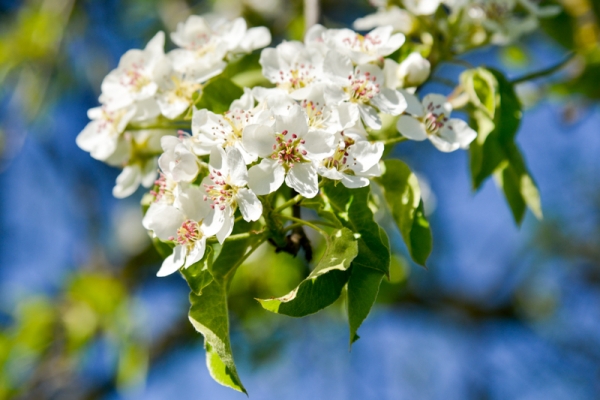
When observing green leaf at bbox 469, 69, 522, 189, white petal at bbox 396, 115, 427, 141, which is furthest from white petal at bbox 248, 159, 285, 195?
green leaf at bbox 469, 69, 522, 189

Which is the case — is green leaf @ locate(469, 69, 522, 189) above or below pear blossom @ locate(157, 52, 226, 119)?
below

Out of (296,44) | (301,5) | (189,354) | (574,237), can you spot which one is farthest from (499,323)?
(296,44)

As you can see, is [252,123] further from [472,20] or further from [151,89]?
[472,20]

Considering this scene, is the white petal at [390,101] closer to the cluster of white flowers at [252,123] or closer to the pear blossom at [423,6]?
the cluster of white flowers at [252,123]

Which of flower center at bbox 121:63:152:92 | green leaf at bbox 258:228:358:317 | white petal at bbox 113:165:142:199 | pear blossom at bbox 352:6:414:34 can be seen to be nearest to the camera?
green leaf at bbox 258:228:358:317

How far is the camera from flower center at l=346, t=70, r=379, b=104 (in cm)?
119

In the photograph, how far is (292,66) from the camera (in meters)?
1.28

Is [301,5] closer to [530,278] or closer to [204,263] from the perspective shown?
[204,263]

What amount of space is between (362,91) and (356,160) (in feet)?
0.57

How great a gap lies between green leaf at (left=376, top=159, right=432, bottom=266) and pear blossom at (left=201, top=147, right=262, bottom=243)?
12.6 inches

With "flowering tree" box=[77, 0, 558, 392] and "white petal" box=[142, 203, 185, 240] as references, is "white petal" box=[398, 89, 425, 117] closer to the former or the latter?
"flowering tree" box=[77, 0, 558, 392]

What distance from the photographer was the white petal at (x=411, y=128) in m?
1.25

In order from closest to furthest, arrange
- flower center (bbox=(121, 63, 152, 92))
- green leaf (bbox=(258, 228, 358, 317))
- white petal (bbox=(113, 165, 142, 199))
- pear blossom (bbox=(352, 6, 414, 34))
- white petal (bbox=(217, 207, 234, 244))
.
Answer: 1. green leaf (bbox=(258, 228, 358, 317))
2. white petal (bbox=(217, 207, 234, 244))
3. flower center (bbox=(121, 63, 152, 92))
4. white petal (bbox=(113, 165, 142, 199))
5. pear blossom (bbox=(352, 6, 414, 34))

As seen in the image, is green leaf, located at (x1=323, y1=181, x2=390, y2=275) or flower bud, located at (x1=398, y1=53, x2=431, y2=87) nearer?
green leaf, located at (x1=323, y1=181, x2=390, y2=275)
